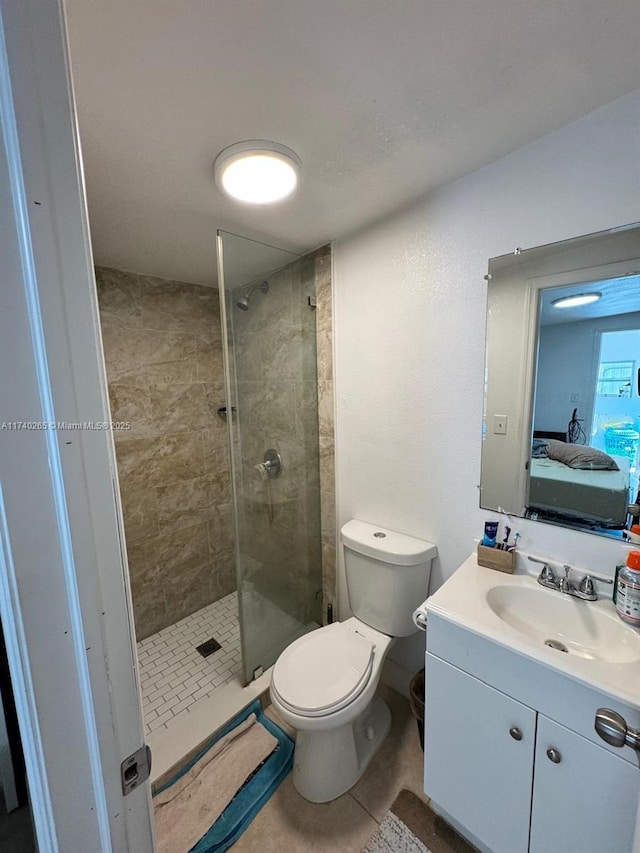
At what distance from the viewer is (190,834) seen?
1183 millimetres

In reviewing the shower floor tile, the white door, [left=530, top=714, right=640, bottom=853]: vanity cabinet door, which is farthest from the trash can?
the white door

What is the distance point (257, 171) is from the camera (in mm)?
1115

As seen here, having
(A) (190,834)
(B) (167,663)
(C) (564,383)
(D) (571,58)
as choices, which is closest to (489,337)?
(C) (564,383)

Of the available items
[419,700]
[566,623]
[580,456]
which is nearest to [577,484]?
[580,456]

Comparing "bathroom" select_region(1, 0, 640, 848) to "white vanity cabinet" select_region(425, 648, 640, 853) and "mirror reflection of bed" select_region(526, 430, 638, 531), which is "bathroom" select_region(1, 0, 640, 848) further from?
"white vanity cabinet" select_region(425, 648, 640, 853)

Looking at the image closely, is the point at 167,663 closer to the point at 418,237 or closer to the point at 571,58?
the point at 418,237

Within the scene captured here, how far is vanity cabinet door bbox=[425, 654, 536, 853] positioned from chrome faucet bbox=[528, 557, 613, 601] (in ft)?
1.25

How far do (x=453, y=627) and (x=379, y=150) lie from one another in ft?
4.94

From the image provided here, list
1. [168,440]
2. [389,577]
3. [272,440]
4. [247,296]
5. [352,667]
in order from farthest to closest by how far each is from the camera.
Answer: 1. [168,440]
2. [272,440]
3. [247,296]
4. [389,577]
5. [352,667]

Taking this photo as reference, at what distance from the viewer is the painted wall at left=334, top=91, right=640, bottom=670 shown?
1044 millimetres

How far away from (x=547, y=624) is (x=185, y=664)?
1.88 m

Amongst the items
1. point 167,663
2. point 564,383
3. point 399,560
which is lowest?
point 167,663

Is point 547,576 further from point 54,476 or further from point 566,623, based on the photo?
point 54,476

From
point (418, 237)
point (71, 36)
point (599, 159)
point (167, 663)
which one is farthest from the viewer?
point (167, 663)
